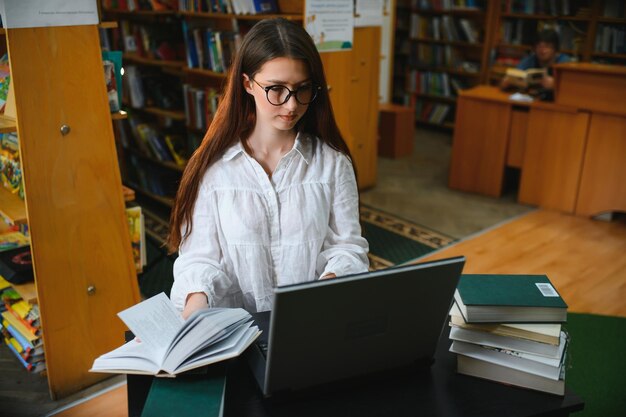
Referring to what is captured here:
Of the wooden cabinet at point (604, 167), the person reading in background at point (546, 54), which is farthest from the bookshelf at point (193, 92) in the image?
the wooden cabinet at point (604, 167)

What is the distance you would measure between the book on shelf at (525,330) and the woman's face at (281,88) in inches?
23.8

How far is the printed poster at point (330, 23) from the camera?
3264mm

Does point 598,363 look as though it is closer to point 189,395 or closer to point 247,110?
point 247,110

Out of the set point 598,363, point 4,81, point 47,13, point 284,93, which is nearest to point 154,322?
point 284,93

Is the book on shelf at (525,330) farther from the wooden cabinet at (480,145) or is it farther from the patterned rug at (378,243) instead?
the wooden cabinet at (480,145)

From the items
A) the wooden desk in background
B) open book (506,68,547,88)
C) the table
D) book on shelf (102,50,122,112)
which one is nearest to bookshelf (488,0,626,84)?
open book (506,68,547,88)

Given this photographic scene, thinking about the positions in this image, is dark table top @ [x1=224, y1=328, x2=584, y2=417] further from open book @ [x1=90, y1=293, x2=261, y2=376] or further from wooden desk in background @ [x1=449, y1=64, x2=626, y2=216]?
wooden desk in background @ [x1=449, y1=64, x2=626, y2=216]

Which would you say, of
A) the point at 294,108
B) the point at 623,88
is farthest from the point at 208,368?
the point at 623,88

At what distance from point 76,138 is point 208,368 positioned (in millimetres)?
1205

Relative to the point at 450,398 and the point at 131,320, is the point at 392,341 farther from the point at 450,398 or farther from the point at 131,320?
the point at 131,320

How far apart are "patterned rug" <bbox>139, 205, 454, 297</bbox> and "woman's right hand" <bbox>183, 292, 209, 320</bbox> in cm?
170

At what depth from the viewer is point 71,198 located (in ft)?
6.53

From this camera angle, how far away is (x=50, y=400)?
7.09 feet

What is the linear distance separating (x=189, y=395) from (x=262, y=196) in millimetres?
565
